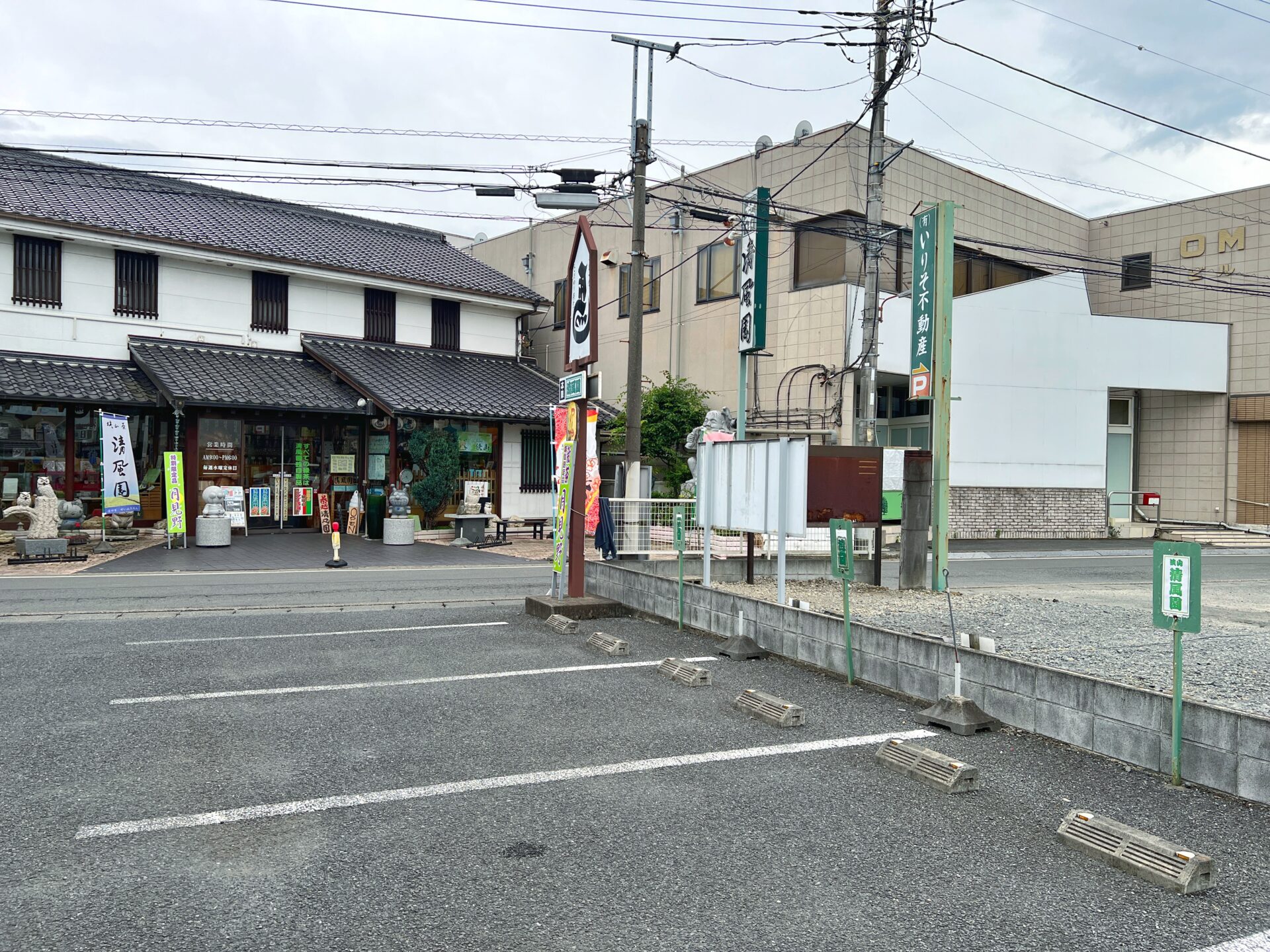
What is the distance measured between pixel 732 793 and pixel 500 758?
54.4 inches

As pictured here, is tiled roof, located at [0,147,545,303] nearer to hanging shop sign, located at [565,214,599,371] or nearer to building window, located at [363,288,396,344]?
building window, located at [363,288,396,344]

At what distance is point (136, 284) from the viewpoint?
20.1m

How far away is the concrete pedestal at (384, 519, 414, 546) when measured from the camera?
19406 millimetres

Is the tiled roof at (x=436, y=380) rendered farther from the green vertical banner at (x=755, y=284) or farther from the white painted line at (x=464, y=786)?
the white painted line at (x=464, y=786)

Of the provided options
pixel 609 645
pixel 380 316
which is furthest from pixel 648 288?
pixel 609 645

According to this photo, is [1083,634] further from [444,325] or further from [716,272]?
[444,325]

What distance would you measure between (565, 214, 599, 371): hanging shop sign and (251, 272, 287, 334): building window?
45.1ft

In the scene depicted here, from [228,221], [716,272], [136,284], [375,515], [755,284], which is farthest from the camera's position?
[716,272]

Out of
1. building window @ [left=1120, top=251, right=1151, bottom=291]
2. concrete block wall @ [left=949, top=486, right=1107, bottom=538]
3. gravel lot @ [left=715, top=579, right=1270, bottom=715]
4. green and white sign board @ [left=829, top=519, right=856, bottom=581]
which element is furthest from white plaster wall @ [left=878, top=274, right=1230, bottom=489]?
green and white sign board @ [left=829, top=519, right=856, bottom=581]

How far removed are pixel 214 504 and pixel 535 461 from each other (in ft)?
27.6

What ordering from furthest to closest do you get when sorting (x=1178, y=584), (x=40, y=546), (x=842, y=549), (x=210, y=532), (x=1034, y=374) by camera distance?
(x=1034, y=374) → (x=210, y=532) → (x=40, y=546) → (x=842, y=549) → (x=1178, y=584)

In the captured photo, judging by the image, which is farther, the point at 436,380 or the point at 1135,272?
the point at 1135,272

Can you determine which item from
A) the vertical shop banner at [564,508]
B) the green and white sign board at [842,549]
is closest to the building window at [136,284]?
the vertical shop banner at [564,508]

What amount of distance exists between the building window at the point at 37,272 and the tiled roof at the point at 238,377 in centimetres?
175
